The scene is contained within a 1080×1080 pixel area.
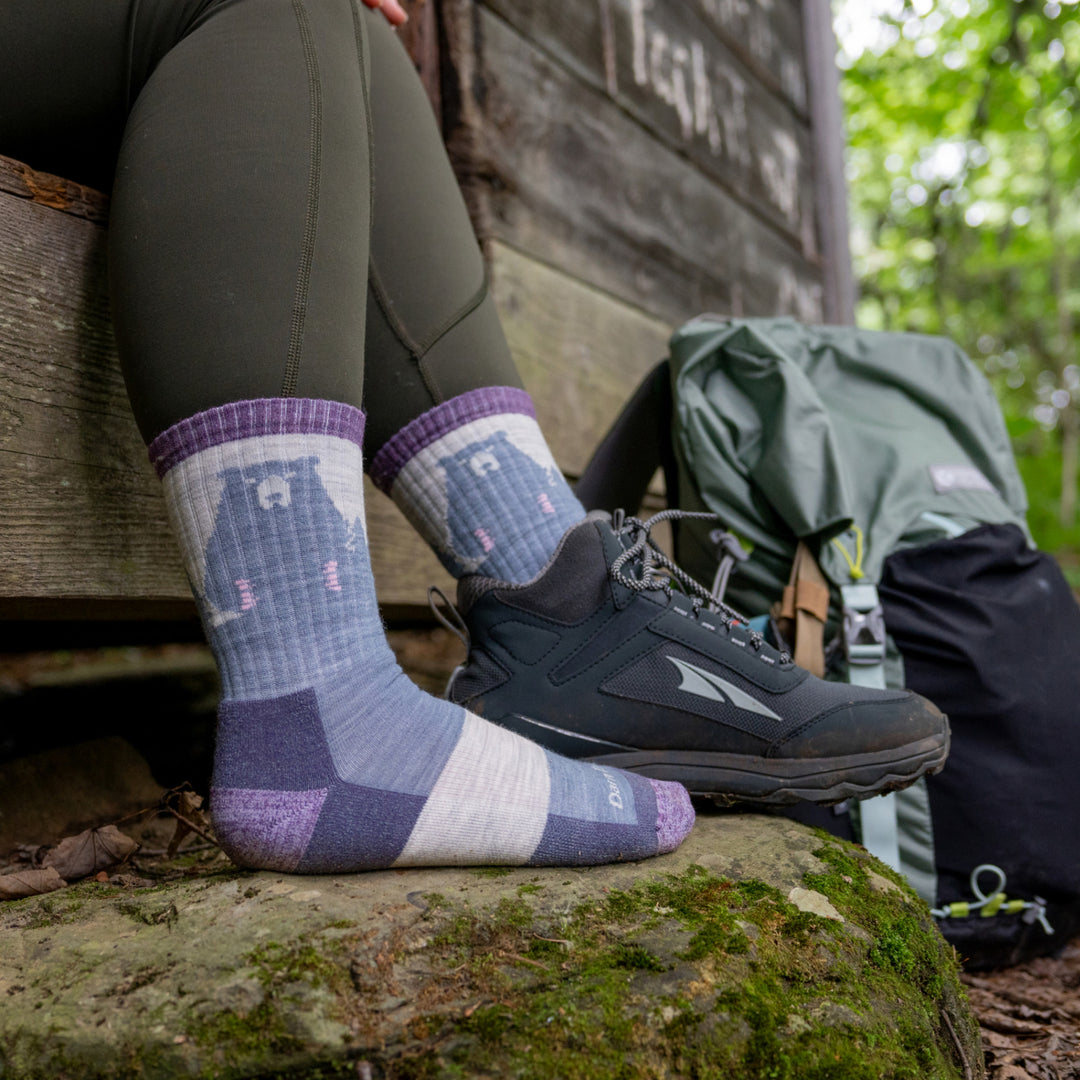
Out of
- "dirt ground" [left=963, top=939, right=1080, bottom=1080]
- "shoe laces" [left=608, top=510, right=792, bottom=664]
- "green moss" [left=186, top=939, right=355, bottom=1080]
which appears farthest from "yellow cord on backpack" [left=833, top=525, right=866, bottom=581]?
"green moss" [left=186, top=939, right=355, bottom=1080]

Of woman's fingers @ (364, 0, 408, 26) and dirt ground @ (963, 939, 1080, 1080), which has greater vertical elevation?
woman's fingers @ (364, 0, 408, 26)

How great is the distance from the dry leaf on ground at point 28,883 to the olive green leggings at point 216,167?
1.52 feet

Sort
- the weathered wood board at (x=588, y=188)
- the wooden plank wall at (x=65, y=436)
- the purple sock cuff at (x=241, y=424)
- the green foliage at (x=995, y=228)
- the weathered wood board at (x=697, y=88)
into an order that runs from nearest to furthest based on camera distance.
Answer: the purple sock cuff at (x=241, y=424)
the wooden plank wall at (x=65, y=436)
the weathered wood board at (x=588, y=188)
the weathered wood board at (x=697, y=88)
the green foliage at (x=995, y=228)

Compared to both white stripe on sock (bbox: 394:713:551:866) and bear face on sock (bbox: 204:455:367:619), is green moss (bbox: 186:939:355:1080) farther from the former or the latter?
bear face on sock (bbox: 204:455:367:619)

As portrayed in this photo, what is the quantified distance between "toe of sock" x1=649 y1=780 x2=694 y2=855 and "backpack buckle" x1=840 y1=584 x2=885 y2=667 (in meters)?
0.39

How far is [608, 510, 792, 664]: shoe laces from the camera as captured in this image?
94 cm

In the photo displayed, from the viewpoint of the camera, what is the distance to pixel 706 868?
789 millimetres

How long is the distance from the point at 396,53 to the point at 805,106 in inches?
106

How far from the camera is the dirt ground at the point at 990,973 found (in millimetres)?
836

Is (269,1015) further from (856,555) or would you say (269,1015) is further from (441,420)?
(856,555)

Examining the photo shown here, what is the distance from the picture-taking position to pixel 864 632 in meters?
1.13

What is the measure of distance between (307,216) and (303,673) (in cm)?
39

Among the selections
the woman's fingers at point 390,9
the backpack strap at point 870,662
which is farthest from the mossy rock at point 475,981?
the woman's fingers at point 390,9

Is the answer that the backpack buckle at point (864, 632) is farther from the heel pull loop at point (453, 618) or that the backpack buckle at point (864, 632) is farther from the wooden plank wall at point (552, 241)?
the wooden plank wall at point (552, 241)
